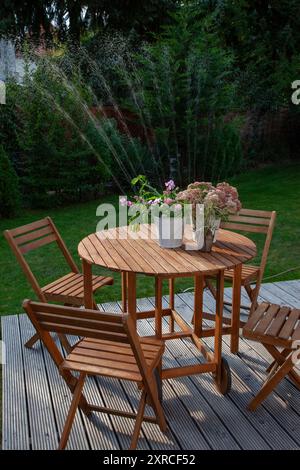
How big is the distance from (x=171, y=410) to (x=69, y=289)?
1269 millimetres

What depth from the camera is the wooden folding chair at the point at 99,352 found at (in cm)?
211

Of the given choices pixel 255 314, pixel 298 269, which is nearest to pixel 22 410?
pixel 255 314

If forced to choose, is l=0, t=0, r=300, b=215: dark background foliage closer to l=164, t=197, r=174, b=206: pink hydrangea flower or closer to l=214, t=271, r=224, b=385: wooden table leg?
l=164, t=197, r=174, b=206: pink hydrangea flower

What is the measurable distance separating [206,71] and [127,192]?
10.5ft

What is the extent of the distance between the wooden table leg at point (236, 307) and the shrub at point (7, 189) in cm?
564

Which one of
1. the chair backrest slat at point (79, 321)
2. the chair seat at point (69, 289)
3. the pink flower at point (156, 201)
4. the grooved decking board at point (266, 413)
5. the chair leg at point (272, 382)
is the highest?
the pink flower at point (156, 201)

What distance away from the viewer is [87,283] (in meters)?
3.32

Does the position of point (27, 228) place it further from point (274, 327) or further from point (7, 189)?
point (7, 189)

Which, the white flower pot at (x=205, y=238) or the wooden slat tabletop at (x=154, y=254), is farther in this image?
the white flower pot at (x=205, y=238)

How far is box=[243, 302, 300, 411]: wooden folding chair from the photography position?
2.66 meters

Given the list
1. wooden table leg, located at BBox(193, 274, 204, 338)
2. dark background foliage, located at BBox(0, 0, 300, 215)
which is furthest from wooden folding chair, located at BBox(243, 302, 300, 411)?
dark background foliage, located at BBox(0, 0, 300, 215)

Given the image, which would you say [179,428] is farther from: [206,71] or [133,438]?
[206,71]

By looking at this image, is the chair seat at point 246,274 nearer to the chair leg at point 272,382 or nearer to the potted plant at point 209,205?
the potted plant at point 209,205

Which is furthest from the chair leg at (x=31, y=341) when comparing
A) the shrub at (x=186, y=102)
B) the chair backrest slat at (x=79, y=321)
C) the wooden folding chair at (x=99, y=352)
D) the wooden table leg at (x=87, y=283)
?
the shrub at (x=186, y=102)
